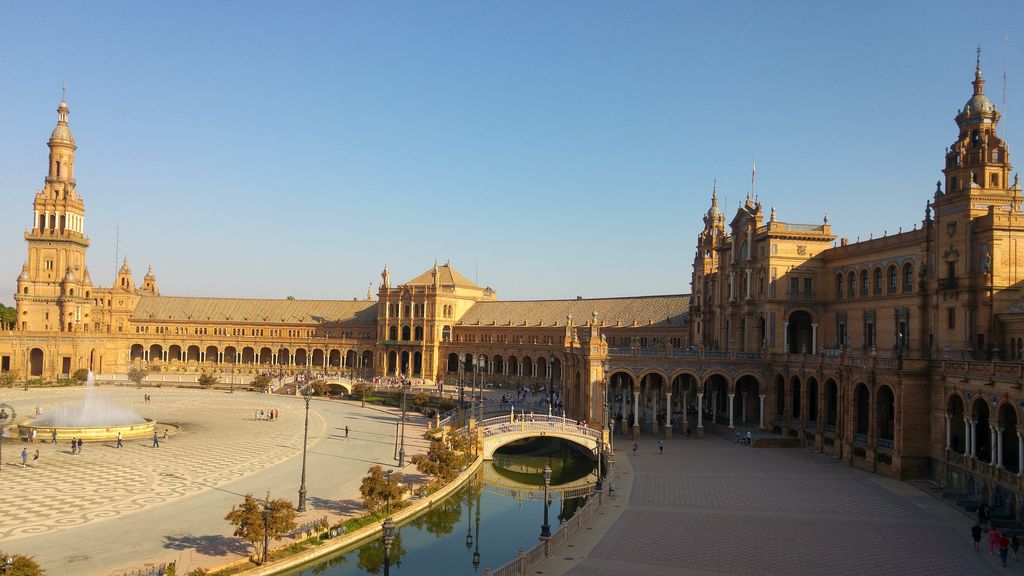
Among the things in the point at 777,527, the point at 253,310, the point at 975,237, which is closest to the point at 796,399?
the point at 975,237

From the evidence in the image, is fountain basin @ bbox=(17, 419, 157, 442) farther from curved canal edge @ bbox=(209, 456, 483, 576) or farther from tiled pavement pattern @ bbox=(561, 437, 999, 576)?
tiled pavement pattern @ bbox=(561, 437, 999, 576)

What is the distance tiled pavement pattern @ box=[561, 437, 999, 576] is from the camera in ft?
103

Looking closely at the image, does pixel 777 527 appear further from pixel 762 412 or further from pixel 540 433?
pixel 762 412

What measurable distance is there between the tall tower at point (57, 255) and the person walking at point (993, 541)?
119209 millimetres

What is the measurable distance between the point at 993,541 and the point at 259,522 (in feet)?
96.7

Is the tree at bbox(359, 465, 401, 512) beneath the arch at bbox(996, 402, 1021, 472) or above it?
beneath

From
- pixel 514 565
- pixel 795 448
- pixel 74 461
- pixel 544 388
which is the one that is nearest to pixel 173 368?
pixel 544 388

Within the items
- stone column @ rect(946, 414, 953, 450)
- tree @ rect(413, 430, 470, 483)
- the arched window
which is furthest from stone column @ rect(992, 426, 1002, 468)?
tree @ rect(413, 430, 470, 483)

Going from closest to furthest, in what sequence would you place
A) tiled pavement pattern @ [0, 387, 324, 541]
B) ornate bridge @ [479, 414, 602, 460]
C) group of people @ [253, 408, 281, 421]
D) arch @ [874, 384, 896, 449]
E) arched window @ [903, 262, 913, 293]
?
tiled pavement pattern @ [0, 387, 324, 541] < arch @ [874, 384, 896, 449] < arched window @ [903, 262, 913, 293] < ornate bridge @ [479, 414, 602, 460] < group of people @ [253, 408, 281, 421]

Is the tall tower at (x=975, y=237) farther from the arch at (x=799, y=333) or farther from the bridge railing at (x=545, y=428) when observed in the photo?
the bridge railing at (x=545, y=428)

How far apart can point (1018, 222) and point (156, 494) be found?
5212cm

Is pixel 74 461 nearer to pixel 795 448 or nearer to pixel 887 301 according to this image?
pixel 795 448

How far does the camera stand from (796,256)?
224 ft

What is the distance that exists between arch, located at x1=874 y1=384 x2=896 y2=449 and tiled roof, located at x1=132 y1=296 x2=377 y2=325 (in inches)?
3629
